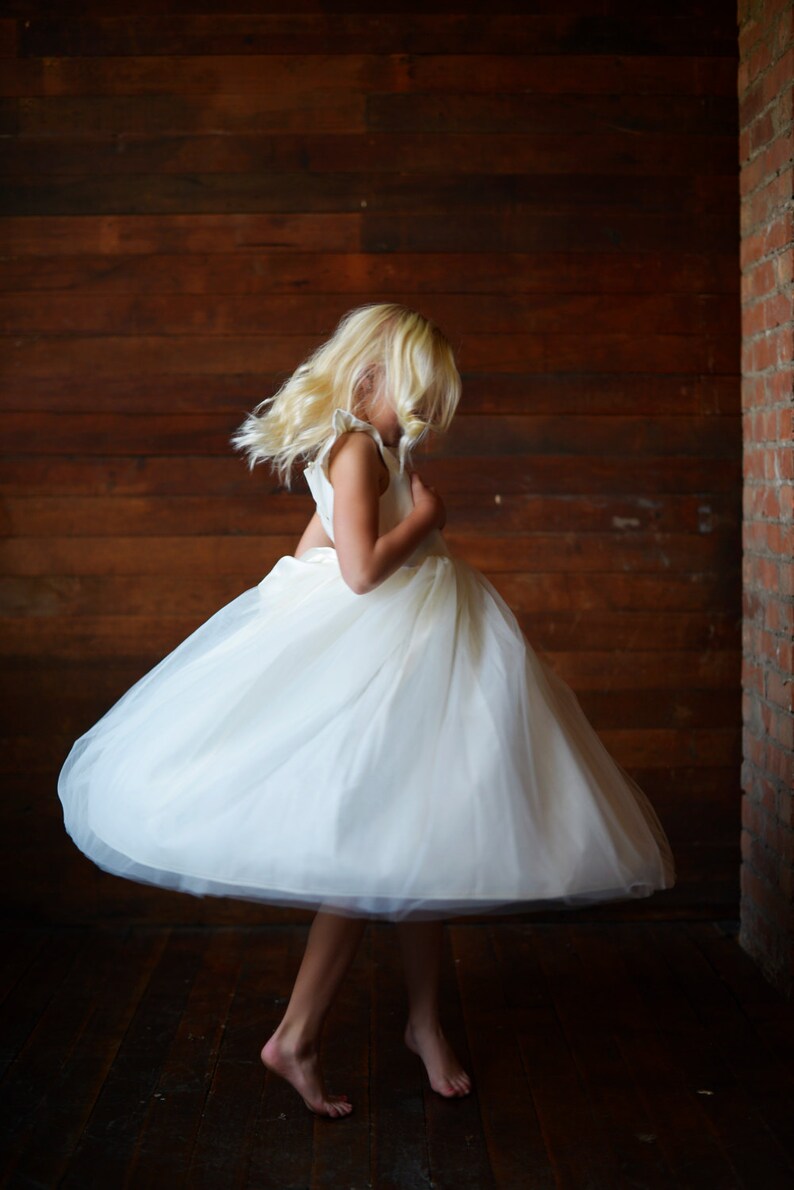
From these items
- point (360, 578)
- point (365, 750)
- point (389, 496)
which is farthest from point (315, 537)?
point (365, 750)

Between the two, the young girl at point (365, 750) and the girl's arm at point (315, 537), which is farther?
the girl's arm at point (315, 537)

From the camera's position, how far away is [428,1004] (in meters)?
2.32

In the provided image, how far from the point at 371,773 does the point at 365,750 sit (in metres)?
0.04

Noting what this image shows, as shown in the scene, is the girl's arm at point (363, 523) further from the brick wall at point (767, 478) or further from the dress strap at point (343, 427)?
the brick wall at point (767, 478)

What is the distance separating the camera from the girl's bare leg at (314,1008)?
2166 mm

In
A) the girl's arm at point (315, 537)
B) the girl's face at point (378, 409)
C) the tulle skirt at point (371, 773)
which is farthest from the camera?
the girl's arm at point (315, 537)

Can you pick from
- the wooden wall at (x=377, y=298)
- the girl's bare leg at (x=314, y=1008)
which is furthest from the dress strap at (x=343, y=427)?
the wooden wall at (x=377, y=298)

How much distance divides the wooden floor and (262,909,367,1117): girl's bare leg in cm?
8

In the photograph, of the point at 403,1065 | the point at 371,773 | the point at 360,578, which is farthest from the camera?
the point at 403,1065

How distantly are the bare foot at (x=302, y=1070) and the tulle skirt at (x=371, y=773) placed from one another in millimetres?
309

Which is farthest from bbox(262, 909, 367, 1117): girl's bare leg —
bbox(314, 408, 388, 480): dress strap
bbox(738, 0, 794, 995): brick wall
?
bbox(738, 0, 794, 995): brick wall

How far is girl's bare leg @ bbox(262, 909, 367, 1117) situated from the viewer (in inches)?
85.3

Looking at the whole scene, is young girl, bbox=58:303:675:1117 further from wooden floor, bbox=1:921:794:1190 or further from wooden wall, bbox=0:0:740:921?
wooden wall, bbox=0:0:740:921

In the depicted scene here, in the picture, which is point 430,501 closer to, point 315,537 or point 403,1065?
point 315,537
